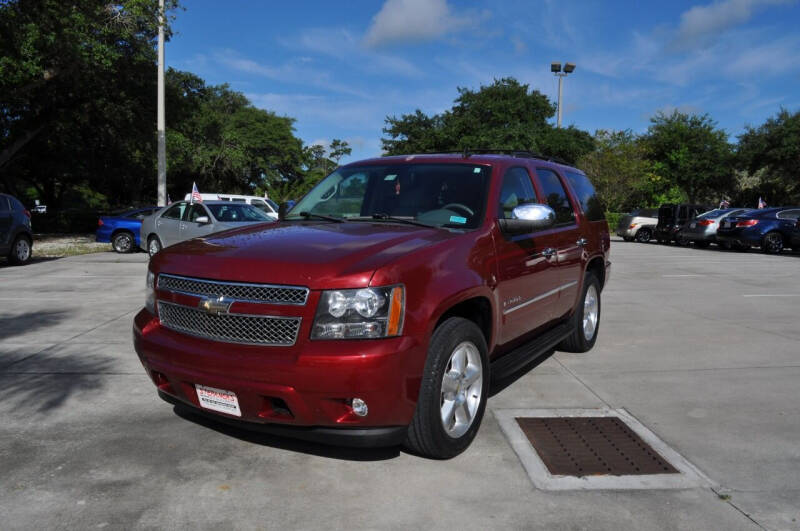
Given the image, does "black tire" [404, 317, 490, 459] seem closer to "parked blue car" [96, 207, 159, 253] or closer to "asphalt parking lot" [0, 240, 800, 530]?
"asphalt parking lot" [0, 240, 800, 530]

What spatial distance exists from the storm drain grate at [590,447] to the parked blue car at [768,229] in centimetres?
1947

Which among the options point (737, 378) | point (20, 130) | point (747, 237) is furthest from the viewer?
point (20, 130)

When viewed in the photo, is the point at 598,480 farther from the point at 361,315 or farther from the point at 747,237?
the point at 747,237

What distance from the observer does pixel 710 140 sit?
153 ft

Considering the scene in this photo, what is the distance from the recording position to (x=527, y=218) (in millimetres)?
4098

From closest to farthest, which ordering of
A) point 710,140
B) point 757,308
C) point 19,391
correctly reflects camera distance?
1. point 19,391
2. point 757,308
3. point 710,140

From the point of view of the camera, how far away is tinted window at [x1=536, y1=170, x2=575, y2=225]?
5.37 m

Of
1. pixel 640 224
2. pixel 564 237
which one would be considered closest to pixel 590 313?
pixel 564 237

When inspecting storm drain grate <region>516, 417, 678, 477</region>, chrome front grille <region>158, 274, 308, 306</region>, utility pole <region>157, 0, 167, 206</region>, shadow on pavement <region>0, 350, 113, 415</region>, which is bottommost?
shadow on pavement <region>0, 350, 113, 415</region>

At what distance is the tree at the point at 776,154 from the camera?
1565 inches

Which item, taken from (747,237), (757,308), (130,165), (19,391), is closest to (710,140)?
(747,237)

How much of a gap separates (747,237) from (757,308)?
1349cm

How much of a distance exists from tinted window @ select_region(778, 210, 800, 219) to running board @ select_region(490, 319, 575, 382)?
18.8 meters

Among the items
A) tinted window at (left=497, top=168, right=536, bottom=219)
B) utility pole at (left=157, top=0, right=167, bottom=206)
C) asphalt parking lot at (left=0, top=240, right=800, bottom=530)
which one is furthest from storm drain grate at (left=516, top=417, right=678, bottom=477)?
utility pole at (left=157, top=0, right=167, bottom=206)
